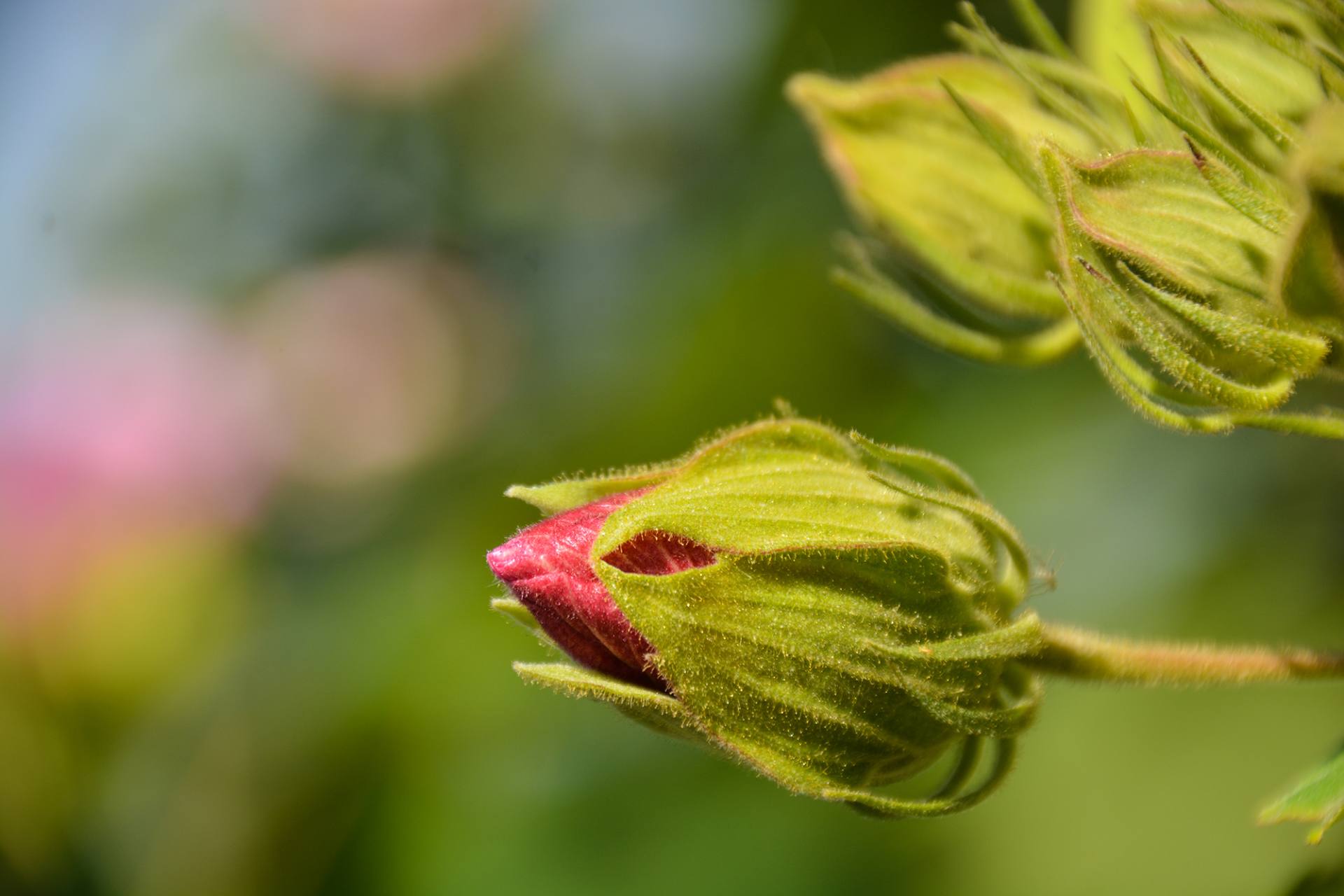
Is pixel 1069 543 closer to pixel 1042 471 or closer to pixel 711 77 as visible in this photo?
pixel 1042 471

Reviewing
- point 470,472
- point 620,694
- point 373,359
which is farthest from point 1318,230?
point 373,359

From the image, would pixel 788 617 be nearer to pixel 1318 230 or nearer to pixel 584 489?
pixel 584 489

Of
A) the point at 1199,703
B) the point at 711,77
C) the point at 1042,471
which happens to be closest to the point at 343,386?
the point at 711,77

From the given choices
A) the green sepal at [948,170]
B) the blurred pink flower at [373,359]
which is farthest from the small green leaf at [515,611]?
the blurred pink flower at [373,359]

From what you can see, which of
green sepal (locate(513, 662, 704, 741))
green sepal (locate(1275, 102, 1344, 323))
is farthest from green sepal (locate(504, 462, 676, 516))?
green sepal (locate(1275, 102, 1344, 323))

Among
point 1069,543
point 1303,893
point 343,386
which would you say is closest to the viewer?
point 1303,893

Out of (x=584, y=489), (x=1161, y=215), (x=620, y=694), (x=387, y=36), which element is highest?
(x=387, y=36)
